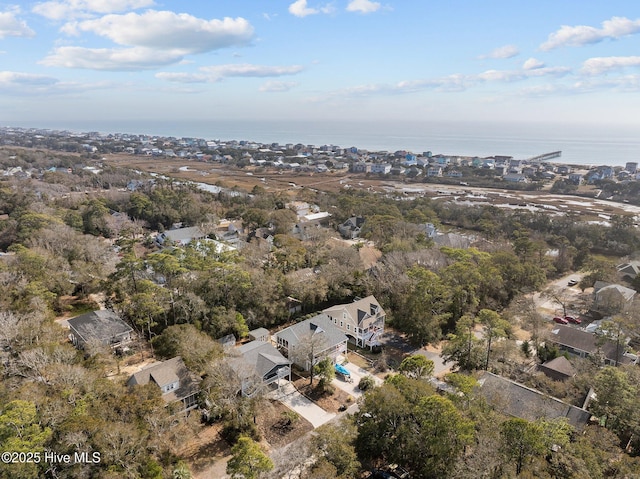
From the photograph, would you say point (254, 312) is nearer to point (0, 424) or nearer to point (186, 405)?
point (186, 405)

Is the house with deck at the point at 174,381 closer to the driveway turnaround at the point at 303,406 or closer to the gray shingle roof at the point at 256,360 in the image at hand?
the gray shingle roof at the point at 256,360

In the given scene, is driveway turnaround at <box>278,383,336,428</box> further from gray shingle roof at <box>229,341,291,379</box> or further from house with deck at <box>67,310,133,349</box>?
house with deck at <box>67,310,133,349</box>

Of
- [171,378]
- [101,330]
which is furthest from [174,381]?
[101,330]

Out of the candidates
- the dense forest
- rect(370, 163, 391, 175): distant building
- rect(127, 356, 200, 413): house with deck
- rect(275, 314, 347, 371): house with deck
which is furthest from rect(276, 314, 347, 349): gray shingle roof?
rect(370, 163, 391, 175): distant building

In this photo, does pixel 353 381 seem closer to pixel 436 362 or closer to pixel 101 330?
pixel 436 362

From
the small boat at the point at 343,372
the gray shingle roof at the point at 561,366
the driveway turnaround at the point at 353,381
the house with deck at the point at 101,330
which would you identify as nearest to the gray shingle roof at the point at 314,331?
the small boat at the point at 343,372
